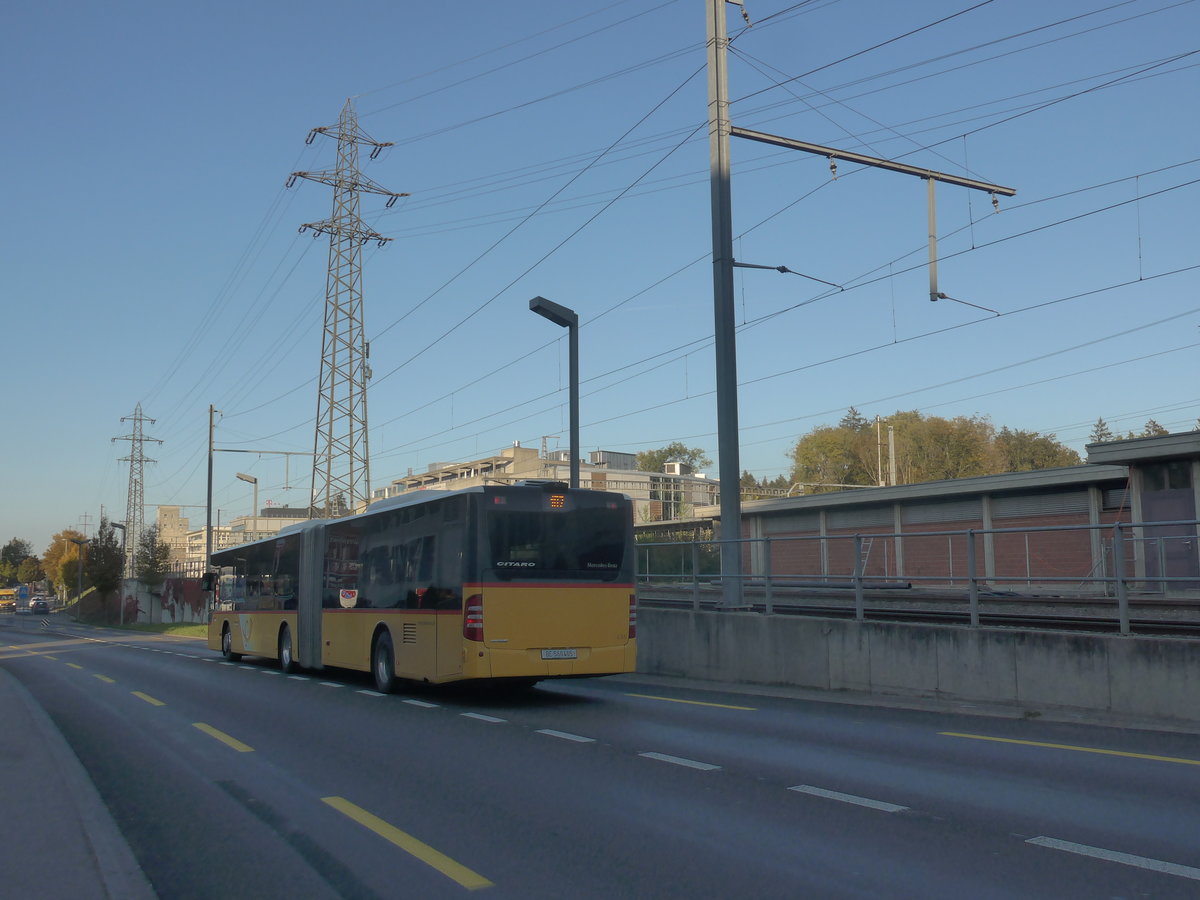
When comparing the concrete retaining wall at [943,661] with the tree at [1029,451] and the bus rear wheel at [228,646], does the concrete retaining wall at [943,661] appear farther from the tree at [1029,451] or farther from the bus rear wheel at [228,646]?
the tree at [1029,451]

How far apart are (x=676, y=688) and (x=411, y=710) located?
4.42 meters

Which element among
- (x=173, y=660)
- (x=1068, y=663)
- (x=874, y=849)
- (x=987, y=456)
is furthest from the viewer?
(x=987, y=456)

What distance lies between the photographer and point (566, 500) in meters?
14.9

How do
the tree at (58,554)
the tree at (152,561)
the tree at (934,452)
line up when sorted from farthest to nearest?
the tree at (58,554) → the tree at (934,452) → the tree at (152,561)

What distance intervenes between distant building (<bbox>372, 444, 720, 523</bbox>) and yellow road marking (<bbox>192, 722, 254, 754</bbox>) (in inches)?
2957

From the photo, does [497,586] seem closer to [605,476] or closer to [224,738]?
[224,738]

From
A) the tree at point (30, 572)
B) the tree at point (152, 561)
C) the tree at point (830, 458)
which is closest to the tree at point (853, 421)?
the tree at point (830, 458)

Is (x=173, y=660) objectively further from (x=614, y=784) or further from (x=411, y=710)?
(x=614, y=784)

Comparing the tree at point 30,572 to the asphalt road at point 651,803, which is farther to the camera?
the tree at point 30,572

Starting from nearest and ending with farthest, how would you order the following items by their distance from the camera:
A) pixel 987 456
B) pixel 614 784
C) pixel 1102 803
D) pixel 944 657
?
pixel 1102 803, pixel 614 784, pixel 944 657, pixel 987 456

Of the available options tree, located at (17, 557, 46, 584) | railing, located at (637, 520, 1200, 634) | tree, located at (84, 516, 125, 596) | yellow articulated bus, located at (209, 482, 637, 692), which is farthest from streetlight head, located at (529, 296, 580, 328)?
tree, located at (17, 557, 46, 584)

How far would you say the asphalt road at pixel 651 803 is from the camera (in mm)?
5645

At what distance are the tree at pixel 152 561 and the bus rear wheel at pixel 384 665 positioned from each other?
63542 millimetres

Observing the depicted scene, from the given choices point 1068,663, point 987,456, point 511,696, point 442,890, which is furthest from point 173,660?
point 987,456
